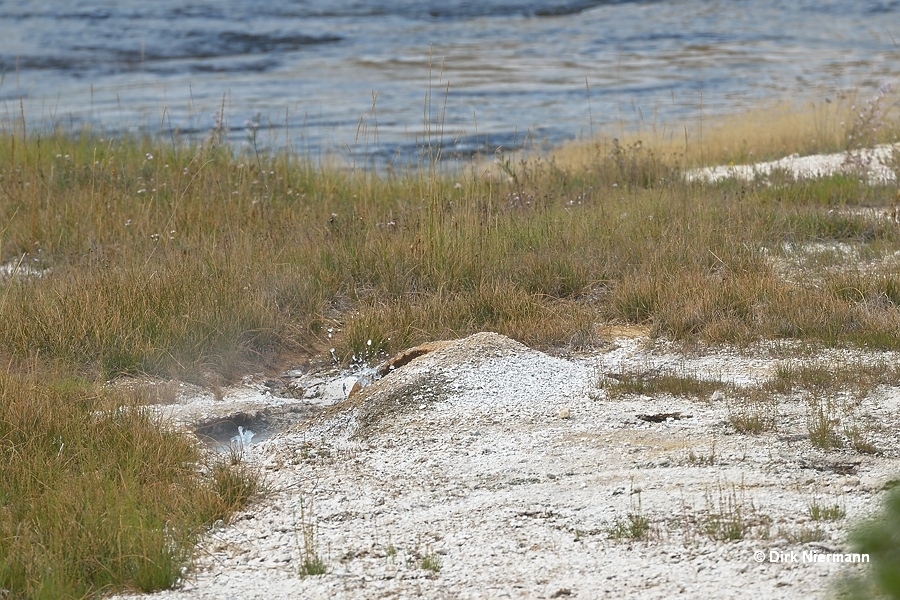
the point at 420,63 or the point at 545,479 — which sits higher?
the point at 420,63

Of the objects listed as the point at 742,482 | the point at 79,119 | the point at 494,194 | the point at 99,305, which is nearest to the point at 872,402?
the point at 742,482

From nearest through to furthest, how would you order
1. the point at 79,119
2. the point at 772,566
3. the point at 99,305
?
the point at 772,566 < the point at 99,305 < the point at 79,119

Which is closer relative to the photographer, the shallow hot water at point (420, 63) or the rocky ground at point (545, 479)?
the rocky ground at point (545, 479)

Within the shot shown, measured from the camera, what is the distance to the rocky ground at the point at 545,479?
125 inches

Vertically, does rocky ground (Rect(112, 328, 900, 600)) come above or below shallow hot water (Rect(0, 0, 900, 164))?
below

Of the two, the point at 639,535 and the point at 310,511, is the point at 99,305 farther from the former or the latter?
the point at 639,535

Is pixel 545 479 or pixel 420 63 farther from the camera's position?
pixel 420 63

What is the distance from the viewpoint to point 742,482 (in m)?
3.63

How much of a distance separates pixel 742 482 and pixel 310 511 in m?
1.59

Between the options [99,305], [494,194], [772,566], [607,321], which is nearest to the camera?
[772,566]

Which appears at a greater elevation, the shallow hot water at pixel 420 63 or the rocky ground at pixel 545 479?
the shallow hot water at pixel 420 63

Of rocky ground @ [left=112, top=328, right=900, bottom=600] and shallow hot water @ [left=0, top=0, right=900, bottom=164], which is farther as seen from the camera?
shallow hot water @ [left=0, top=0, right=900, bottom=164]

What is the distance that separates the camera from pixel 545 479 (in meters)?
3.86

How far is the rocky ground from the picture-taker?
125 inches
